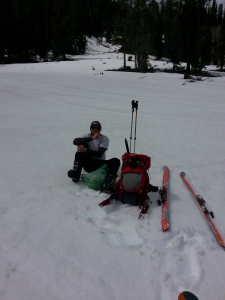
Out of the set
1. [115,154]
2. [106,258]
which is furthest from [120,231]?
[115,154]

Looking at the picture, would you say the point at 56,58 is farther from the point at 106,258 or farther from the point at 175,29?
the point at 106,258

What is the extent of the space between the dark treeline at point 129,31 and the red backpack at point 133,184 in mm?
22413

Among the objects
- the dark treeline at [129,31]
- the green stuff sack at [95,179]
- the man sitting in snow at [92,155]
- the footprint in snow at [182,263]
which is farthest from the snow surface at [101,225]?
the dark treeline at [129,31]

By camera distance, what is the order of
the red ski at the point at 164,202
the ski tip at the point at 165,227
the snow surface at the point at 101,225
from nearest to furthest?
Result: 1. the snow surface at the point at 101,225
2. the ski tip at the point at 165,227
3. the red ski at the point at 164,202

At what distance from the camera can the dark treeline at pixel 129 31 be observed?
1014 inches

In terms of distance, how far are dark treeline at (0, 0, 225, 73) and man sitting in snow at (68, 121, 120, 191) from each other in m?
21.8

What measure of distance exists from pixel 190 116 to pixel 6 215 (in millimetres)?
10116

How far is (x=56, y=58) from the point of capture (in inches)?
1825

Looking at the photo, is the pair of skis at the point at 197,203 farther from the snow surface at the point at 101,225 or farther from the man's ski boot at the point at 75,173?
the man's ski boot at the point at 75,173

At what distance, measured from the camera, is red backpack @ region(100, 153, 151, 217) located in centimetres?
445

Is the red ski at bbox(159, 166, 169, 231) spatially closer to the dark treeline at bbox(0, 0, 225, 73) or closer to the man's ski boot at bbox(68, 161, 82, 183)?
the man's ski boot at bbox(68, 161, 82, 183)

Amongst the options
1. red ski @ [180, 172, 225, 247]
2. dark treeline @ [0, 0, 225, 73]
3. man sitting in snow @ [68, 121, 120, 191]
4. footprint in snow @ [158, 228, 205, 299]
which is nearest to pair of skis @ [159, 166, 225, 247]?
red ski @ [180, 172, 225, 247]

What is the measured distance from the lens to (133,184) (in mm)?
4445

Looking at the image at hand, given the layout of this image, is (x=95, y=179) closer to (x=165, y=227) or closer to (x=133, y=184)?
(x=133, y=184)
